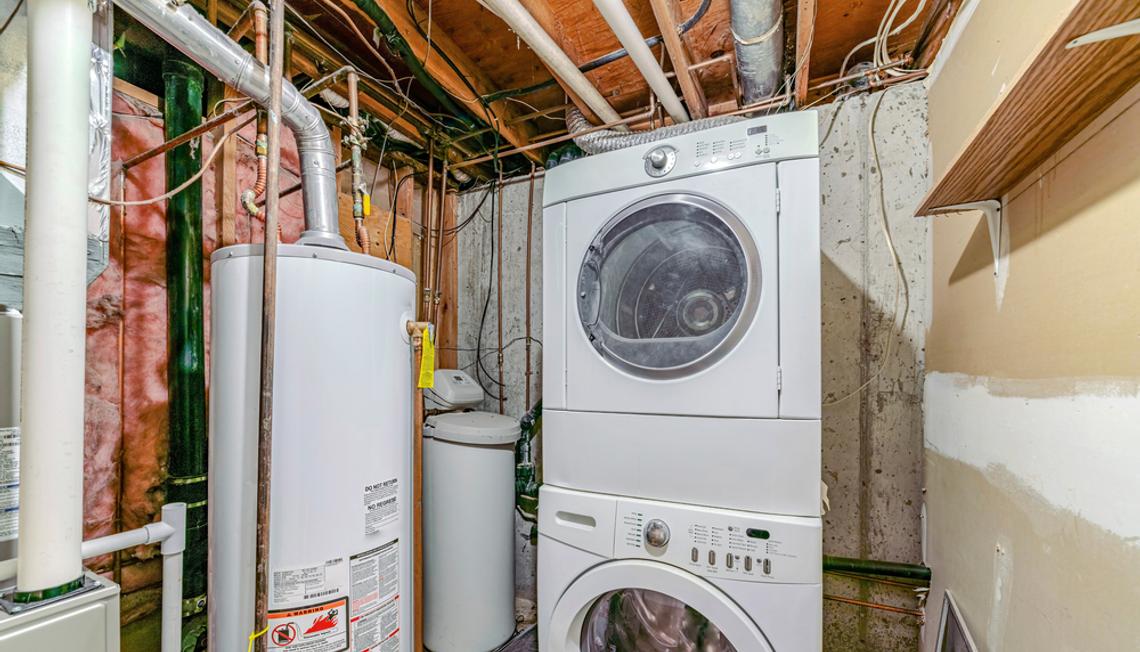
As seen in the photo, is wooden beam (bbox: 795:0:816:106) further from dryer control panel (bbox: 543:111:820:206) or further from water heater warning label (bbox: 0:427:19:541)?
water heater warning label (bbox: 0:427:19:541)

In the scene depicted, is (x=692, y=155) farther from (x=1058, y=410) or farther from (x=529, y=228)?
(x=529, y=228)

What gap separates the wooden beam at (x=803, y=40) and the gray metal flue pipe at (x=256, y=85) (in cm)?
130

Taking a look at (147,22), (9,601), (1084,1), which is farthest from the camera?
(147,22)

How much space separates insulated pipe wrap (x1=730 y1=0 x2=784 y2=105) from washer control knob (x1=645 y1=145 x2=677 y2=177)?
41cm

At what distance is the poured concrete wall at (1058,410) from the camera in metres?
0.60

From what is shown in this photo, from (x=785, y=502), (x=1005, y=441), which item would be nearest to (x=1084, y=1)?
(x=1005, y=441)

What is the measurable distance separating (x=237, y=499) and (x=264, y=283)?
0.48 metres

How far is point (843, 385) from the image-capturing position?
1.62 meters

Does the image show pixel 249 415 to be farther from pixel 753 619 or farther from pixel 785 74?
pixel 785 74

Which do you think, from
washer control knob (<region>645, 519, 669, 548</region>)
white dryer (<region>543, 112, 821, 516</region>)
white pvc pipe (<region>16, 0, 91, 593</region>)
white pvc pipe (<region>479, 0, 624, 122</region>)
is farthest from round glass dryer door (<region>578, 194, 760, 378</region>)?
white pvc pipe (<region>16, 0, 91, 593</region>)

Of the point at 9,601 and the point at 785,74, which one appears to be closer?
the point at 9,601

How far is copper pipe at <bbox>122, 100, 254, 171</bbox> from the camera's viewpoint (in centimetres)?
105

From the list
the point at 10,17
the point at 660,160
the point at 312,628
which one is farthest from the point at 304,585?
the point at 660,160

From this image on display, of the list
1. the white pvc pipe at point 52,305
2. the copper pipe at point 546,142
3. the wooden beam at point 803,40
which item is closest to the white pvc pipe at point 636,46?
the copper pipe at point 546,142
